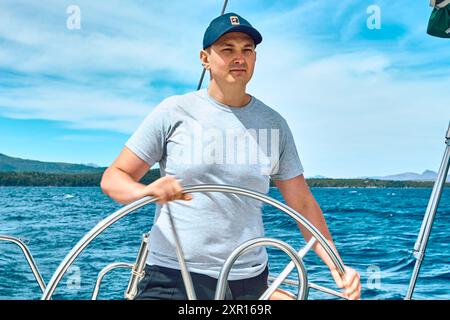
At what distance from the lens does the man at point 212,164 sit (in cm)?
124

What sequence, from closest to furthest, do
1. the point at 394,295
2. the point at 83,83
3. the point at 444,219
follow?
the point at 394,295 < the point at 444,219 < the point at 83,83

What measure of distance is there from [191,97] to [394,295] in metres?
7.25

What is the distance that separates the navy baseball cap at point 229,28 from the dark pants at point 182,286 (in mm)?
505

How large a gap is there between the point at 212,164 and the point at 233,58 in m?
0.24

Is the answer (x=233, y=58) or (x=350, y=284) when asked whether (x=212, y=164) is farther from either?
(x=350, y=284)

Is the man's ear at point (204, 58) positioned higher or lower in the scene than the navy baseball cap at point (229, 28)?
lower

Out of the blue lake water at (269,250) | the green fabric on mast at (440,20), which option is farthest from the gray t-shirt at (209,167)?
the blue lake water at (269,250)

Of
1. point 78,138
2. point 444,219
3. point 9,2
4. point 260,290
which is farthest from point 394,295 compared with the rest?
point 78,138

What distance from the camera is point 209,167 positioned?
1.26 metres

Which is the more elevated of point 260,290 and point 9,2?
point 9,2

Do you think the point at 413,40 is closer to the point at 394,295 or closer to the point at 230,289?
the point at 394,295

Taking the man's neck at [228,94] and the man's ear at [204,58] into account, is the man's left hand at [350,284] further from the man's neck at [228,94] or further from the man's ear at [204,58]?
the man's ear at [204,58]

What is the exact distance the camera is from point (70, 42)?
113ft

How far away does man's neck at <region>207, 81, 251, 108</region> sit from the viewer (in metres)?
1.30
